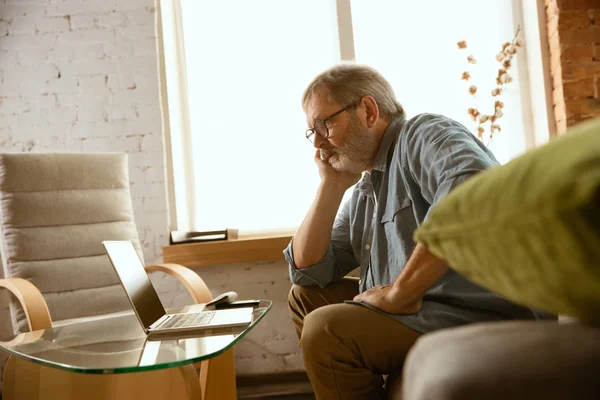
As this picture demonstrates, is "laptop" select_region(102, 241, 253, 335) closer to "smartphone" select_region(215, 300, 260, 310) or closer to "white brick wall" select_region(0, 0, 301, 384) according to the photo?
"smartphone" select_region(215, 300, 260, 310)

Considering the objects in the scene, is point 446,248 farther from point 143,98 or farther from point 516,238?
point 143,98

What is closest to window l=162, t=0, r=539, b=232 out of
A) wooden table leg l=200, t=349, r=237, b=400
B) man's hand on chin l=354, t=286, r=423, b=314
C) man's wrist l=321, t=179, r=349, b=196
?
man's wrist l=321, t=179, r=349, b=196

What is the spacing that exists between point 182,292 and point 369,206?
4.42 feet

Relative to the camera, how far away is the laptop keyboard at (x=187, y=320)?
1.37 m

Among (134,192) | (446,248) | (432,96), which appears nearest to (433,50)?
(432,96)

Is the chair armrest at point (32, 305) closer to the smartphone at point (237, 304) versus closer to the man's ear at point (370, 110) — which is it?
the smartphone at point (237, 304)

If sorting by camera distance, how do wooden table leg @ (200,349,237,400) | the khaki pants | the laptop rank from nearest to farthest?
the khaki pants → the laptop → wooden table leg @ (200,349,237,400)

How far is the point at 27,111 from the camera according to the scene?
2.82 m

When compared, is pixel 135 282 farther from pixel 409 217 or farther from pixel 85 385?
pixel 409 217

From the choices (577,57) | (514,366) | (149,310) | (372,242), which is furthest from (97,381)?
(577,57)

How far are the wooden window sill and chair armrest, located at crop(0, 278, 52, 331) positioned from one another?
2.55 ft

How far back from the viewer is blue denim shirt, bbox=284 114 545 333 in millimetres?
1268

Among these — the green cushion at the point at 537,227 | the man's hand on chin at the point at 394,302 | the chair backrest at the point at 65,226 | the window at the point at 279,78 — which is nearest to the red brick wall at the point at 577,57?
the window at the point at 279,78

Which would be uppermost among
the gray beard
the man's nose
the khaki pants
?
the man's nose
